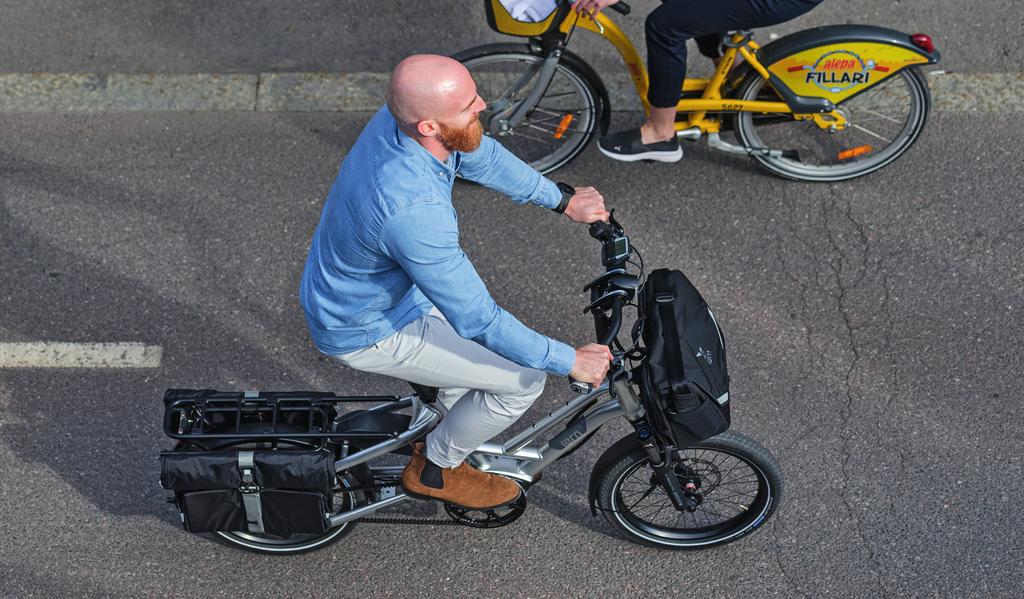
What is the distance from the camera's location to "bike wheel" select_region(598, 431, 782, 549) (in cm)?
372

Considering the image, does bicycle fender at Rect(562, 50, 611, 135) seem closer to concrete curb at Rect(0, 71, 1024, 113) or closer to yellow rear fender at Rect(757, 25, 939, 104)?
concrete curb at Rect(0, 71, 1024, 113)

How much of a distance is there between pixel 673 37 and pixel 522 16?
0.75 metres

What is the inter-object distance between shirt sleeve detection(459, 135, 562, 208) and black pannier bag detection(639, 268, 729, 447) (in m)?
0.53

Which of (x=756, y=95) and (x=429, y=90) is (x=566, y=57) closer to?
(x=756, y=95)

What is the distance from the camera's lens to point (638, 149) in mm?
5395

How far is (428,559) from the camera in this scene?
4.20 m

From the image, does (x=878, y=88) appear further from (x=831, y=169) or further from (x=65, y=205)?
(x=65, y=205)

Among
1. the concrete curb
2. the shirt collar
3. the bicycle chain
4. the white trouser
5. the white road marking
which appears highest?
the shirt collar

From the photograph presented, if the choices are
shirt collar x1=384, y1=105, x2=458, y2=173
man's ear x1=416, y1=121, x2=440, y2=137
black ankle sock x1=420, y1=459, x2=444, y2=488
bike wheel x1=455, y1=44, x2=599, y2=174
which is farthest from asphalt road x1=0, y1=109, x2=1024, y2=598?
man's ear x1=416, y1=121, x2=440, y2=137

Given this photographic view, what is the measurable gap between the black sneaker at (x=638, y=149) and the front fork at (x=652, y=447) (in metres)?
2.16

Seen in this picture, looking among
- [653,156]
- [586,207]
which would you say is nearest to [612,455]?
[586,207]

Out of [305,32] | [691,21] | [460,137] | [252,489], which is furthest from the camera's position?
[305,32]

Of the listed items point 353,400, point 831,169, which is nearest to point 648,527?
point 353,400

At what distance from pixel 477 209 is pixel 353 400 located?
201 centimetres
